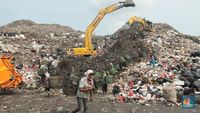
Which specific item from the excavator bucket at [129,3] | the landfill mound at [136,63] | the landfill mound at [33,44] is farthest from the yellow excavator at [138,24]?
the landfill mound at [33,44]

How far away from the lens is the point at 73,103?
54.3ft

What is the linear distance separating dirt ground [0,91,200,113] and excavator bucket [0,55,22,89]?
1112mm

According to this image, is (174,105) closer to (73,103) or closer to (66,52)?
(73,103)

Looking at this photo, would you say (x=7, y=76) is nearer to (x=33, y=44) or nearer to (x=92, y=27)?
(x=92, y=27)

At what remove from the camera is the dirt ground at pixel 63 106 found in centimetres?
1568

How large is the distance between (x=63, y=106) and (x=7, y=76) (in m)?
4.57

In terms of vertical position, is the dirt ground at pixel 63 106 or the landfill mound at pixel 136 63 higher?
the landfill mound at pixel 136 63

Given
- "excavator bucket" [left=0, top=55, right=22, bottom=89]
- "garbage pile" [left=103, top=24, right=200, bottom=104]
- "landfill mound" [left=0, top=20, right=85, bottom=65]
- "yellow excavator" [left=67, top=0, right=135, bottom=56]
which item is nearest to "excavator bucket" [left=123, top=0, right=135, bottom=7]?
"yellow excavator" [left=67, top=0, right=135, bottom=56]

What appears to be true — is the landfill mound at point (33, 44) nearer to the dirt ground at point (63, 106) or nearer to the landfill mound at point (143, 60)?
the landfill mound at point (143, 60)

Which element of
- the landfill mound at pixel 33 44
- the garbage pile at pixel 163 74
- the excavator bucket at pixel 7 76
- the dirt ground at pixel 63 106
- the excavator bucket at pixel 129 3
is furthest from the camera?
the landfill mound at pixel 33 44

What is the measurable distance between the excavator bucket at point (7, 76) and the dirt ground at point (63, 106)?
1112 millimetres

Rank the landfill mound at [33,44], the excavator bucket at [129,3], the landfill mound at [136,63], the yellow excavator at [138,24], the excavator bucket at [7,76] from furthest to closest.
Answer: the landfill mound at [33,44]
the yellow excavator at [138,24]
the excavator bucket at [129,3]
the landfill mound at [136,63]
the excavator bucket at [7,76]

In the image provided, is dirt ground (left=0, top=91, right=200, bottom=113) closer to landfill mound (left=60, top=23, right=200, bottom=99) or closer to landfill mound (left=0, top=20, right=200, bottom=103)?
landfill mound (left=0, top=20, right=200, bottom=103)

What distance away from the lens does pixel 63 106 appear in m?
16.0
